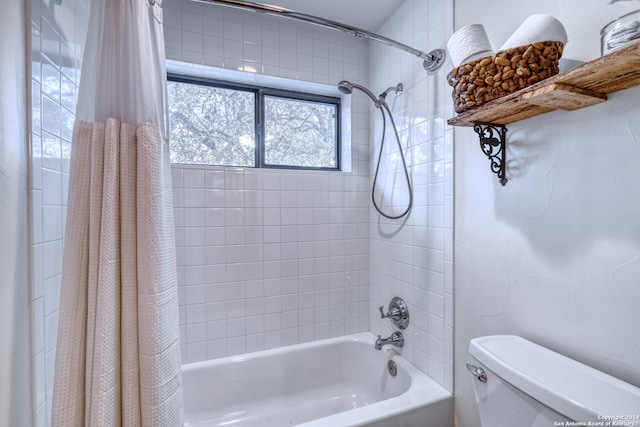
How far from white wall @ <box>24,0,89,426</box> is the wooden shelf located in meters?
1.24

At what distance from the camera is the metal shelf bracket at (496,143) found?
1.04 meters

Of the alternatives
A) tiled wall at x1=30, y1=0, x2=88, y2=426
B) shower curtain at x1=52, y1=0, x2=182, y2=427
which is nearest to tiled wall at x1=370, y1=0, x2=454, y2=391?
shower curtain at x1=52, y1=0, x2=182, y2=427

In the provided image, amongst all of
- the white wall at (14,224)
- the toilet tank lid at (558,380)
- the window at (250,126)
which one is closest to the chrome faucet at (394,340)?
the toilet tank lid at (558,380)

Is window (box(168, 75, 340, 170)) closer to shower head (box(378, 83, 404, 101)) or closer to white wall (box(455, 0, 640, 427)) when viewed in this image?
shower head (box(378, 83, 404, 101))

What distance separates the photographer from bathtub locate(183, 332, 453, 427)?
162 centimetres

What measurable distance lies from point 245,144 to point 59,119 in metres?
1.06

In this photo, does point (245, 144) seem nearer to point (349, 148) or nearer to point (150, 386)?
point (349, 148)

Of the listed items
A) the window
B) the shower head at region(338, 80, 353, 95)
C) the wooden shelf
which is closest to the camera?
the wooden shelf

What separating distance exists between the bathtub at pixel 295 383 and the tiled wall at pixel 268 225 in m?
0.09

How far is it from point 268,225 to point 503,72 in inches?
53.2

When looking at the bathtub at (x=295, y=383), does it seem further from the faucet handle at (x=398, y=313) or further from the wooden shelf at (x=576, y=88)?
the wooden shelf at (x=576, y=88)

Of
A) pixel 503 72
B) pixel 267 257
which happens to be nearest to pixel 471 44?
pixel 503 72

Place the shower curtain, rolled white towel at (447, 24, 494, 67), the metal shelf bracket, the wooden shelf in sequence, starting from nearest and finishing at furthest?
1. the wooden shelf
2. the shower curtain
3. rolled white towel at (447, 24, 494, 67)
4. the metal shelf bracket

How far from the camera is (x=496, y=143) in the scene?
1033 millimetres
